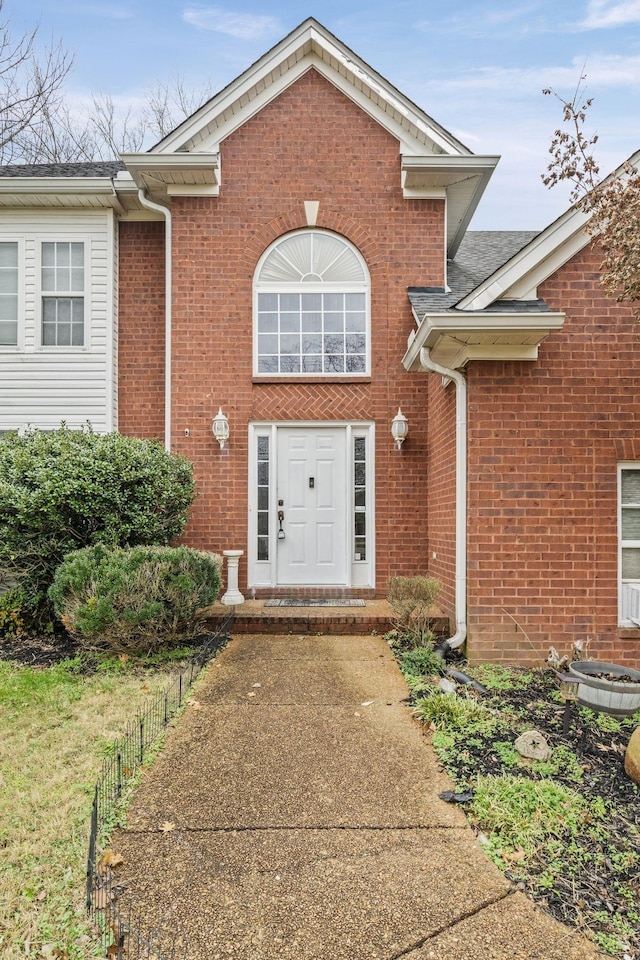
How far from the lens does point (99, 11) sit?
1298 cm

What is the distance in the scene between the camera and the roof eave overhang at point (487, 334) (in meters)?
5.58

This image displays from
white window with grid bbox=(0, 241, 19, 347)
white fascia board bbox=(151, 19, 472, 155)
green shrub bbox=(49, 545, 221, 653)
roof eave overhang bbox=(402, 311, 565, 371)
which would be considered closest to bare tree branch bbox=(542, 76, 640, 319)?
roof eave overhang bbox=(402, 311, 565, 371)

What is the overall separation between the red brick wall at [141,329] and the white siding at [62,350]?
20 centimetres

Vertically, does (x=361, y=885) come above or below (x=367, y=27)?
below

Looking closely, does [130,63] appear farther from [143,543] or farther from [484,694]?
[484,694]

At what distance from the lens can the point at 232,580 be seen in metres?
7.95

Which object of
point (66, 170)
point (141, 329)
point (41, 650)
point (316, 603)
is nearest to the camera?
point (41, 650)

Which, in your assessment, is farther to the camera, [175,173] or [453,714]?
[175,173]

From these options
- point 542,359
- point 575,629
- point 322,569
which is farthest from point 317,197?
point 575,629

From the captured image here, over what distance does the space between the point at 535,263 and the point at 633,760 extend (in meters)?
4.46

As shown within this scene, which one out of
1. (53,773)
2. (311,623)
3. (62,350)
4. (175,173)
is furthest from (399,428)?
(53,773)

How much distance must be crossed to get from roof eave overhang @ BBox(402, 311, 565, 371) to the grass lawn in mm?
4160

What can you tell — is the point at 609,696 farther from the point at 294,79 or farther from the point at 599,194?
the point at 294,79

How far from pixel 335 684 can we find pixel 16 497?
3934mm
